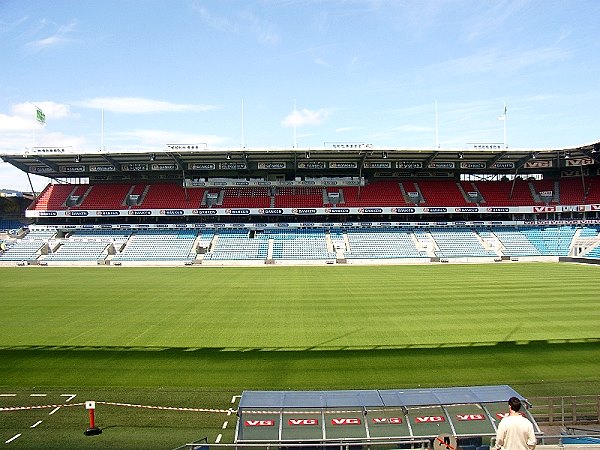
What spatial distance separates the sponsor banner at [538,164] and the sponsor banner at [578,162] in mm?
2113

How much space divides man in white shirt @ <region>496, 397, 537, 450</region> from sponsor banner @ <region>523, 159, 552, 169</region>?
60.7 metres

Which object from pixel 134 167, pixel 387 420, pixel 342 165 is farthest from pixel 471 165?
pixel 387 420

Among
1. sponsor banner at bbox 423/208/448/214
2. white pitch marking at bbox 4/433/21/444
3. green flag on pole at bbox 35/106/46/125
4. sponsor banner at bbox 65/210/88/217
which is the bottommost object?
white pitch marking at bbox 4/433/21/444

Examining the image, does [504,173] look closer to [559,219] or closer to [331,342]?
[559,219]

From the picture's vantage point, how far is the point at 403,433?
23.3ft

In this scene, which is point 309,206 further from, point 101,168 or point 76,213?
point 76,213

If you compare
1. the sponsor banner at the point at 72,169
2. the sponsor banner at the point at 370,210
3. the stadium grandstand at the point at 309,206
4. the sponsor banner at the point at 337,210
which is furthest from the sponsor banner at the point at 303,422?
the sponsor banner at the point at 72,169

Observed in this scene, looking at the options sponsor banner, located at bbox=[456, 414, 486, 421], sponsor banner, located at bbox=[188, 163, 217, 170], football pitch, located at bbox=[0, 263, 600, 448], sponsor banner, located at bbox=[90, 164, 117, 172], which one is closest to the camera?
sponsor banner, located at bbox=[456, 414, 486, 421]

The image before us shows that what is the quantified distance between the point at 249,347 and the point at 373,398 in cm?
817

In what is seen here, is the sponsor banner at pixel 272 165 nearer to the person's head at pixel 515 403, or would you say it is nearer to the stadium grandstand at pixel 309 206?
the stadium grandstand at pixel 309 206

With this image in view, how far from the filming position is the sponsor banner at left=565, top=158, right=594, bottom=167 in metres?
56.1

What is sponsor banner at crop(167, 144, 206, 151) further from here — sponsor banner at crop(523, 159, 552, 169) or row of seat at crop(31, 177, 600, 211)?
sponsor banner at crop(523, 159, 552, 169)

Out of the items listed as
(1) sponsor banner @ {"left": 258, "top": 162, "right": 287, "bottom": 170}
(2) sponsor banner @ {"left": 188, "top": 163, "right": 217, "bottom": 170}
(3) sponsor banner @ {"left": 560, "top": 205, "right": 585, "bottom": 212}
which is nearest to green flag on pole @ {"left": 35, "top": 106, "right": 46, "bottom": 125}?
(2) sponsor banner @ {"left": 188, "top": 163, "right": 217, "bottom": 170}

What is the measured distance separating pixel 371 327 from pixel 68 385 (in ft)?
36.8
